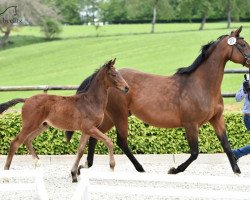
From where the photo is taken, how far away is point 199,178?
6289 mm

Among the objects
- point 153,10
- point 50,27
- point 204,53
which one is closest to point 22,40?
point 50,27

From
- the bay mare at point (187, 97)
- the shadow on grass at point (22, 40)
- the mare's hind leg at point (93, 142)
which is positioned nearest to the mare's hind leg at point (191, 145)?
the bay mare at point (187, 97)

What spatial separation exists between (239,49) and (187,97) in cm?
92

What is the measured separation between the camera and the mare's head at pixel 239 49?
838 cm

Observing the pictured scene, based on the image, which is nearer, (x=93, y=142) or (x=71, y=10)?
(x=93, y=142)

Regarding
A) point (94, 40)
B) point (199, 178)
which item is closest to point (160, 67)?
point (94, 40)

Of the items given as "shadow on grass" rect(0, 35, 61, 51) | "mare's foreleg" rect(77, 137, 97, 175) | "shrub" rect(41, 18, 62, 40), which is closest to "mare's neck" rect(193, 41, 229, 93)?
"mare's foreleg" rect(77, 137, 97, 175)

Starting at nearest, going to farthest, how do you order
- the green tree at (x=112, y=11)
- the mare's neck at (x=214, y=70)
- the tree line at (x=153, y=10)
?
the mare's neck at (x=214, y=70) < the tree line at (x=153, y=10) < the green tree at (x=112, y=11)

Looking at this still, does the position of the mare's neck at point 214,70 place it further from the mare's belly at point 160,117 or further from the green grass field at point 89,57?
the green grass field at point 89,57

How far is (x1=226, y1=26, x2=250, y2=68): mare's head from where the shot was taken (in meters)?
8.38

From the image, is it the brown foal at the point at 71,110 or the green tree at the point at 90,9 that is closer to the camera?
the brown foal at the point at 71,110

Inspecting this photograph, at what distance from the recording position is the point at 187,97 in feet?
28.7

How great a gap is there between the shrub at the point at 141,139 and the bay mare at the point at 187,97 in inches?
76.5

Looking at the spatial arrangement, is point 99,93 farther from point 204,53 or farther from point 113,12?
point 113,12
